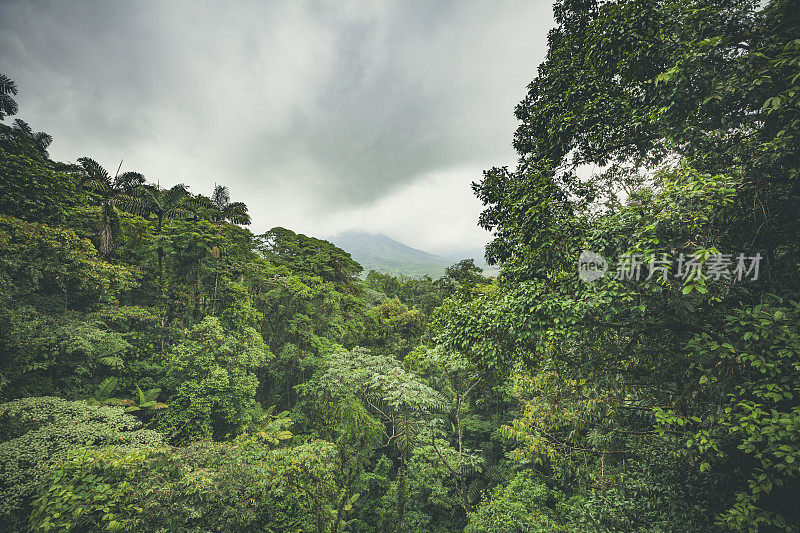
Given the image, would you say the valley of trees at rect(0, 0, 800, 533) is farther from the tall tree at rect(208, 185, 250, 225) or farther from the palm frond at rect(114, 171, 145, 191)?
the tall tree at rect(208, 185, 250, 225)

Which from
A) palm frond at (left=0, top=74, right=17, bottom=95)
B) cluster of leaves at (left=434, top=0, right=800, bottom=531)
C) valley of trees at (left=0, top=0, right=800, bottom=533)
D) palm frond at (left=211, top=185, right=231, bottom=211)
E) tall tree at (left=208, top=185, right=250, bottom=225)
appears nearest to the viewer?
cluster of leaves at (left=434, top=0, right=800, bottom=531)

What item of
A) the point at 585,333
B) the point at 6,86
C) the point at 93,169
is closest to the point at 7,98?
the point at 6,86

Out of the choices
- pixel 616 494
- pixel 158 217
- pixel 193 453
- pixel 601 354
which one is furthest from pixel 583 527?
pixel 158 217

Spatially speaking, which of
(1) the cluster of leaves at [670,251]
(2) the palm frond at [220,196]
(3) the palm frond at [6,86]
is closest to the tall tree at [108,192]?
(3) the palm frond at [6,86]

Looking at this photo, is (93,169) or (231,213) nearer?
(93,169)

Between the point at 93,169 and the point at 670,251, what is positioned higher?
the point at 93,169

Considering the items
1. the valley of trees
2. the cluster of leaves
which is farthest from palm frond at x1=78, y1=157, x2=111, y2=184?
the cluster of leaves

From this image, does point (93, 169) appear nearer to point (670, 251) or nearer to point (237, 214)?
point (237, 214)

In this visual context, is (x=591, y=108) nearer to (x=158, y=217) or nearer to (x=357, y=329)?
(x=357, y=329)

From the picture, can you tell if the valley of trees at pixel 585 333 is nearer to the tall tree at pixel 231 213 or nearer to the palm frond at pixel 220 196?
the tall tree at pixel 231 213

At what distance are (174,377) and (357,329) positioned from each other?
30.3ft

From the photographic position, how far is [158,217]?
13.0 meters

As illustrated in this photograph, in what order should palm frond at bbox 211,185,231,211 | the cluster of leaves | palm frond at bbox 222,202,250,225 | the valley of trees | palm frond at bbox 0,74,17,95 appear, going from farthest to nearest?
palm frond at bbox 211,185,231,211, palm frond at bbox 222,202,250,225, palm frond at bbox 0,74,17,95, the valley of trees, the cluster of leaves

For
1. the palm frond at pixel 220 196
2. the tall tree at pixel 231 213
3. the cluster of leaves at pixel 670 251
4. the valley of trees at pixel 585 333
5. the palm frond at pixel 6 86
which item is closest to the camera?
the cluster of leaves at pixel 670 251
